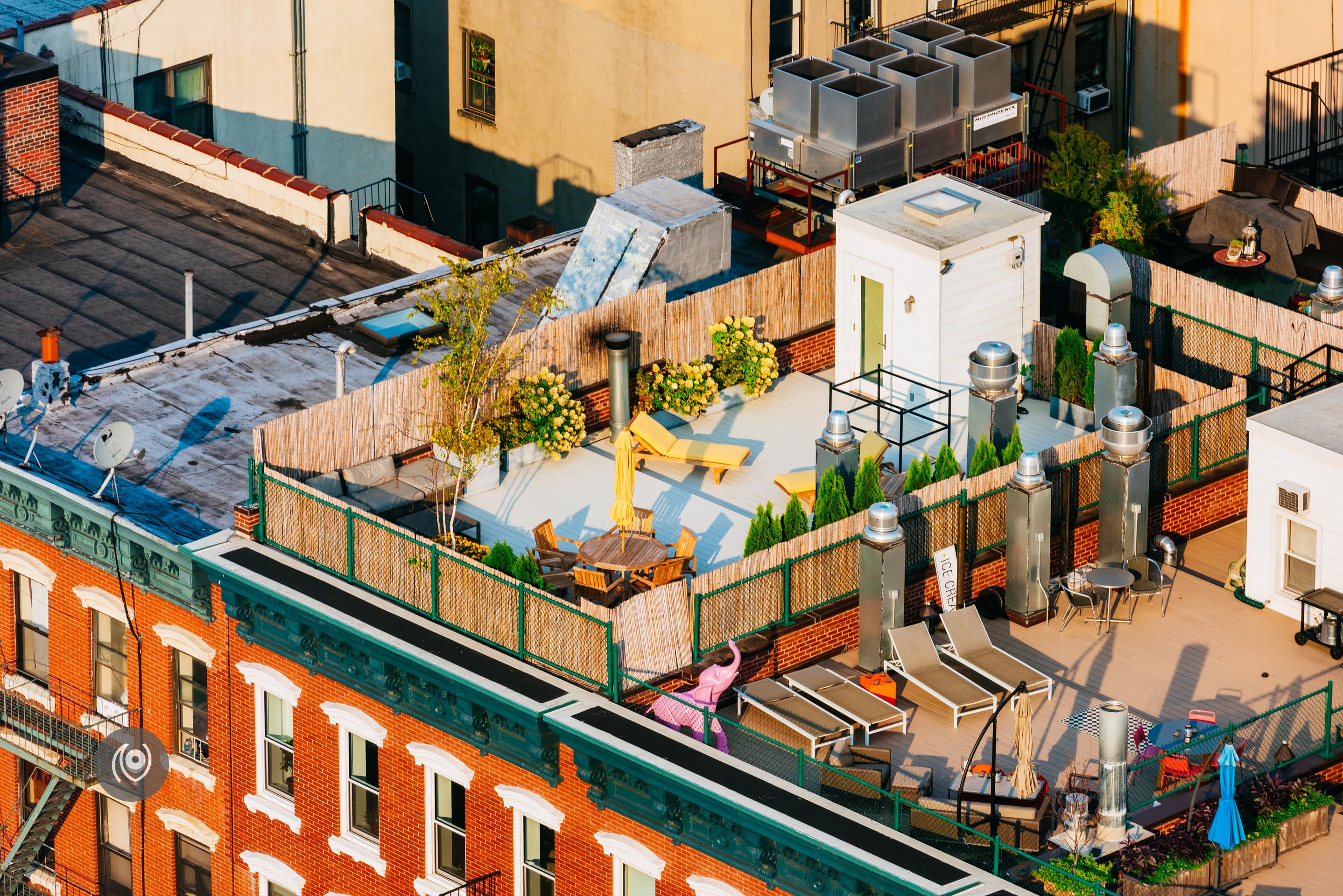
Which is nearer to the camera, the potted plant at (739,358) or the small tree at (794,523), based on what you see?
the small tree at (794,523)

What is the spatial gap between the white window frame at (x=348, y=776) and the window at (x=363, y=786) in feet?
0.21

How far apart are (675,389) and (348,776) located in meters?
8.38

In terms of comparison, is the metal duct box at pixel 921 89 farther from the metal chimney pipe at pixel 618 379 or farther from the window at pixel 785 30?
the window at pixel 785 30

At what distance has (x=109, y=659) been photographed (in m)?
46.9

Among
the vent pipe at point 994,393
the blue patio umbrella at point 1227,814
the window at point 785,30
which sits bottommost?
the blue patio umbrella at point 1227,814

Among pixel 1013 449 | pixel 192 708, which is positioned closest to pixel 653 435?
pixel 1013 449

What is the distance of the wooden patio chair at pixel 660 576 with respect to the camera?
40.5 meters

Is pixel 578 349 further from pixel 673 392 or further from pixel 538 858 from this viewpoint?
pixel 538 858

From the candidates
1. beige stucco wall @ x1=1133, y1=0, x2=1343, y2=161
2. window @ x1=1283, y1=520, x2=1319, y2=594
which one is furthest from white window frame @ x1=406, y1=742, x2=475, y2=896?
beige stucco wall @ x1=1133, y1=0, x2=1343, y2=161

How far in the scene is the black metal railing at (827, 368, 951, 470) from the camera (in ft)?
147

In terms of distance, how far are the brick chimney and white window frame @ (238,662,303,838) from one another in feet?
53.5

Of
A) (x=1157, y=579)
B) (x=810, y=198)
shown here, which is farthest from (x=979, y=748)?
(x=810, y=198)

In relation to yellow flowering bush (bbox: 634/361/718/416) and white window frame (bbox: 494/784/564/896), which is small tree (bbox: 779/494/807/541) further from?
yellow flowering bush (bbox: 634/361/718/416)

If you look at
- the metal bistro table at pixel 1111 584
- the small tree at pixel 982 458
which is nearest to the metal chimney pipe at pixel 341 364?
the small tree at pixel 982 458
